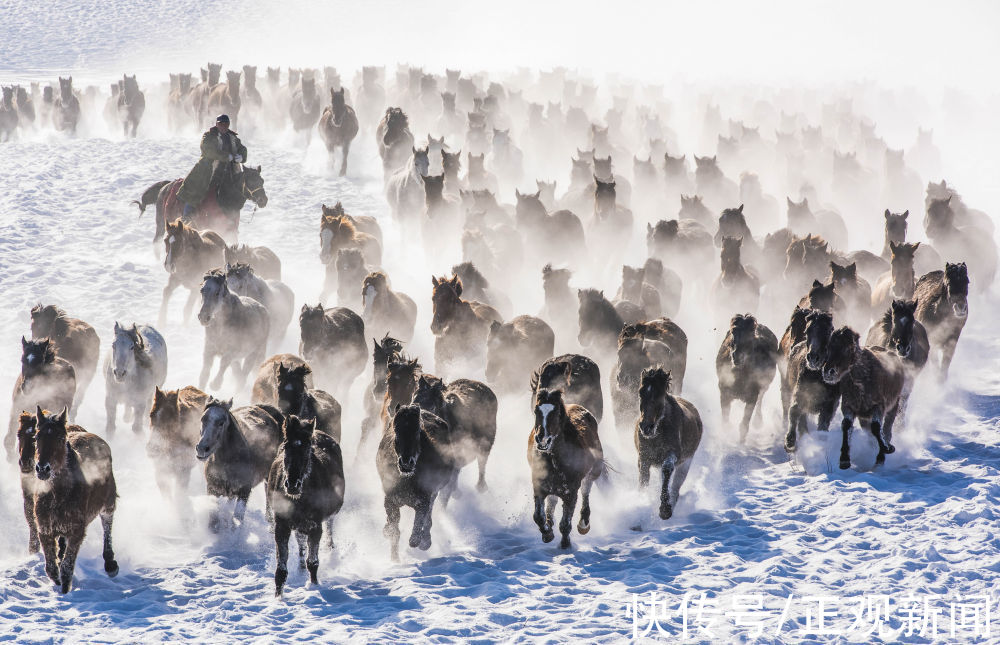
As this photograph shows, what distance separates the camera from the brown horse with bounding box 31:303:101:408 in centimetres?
1343

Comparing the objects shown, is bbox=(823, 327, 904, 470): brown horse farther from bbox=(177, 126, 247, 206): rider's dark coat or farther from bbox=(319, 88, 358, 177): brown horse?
bbox=(319, 88, 358, 177): brown horse

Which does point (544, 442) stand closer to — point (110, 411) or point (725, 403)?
point (725, 403)

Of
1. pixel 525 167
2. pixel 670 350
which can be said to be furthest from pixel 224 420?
pixel 525 167

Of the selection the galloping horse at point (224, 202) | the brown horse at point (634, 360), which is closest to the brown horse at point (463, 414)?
the brown horse at point (634, 360)

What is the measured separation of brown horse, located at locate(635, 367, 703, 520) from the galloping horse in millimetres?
12987

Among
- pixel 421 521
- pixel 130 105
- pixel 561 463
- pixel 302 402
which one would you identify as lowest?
pixel 421 521

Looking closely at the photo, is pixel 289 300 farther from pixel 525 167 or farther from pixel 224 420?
pixel 525 167

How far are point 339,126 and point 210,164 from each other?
961 cm

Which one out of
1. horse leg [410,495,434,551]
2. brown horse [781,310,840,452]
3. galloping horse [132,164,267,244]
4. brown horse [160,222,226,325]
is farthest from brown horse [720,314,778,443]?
galloping horse [132,164,267,244]

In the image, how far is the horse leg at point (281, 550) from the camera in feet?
29.9

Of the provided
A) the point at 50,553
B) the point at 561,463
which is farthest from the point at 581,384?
the point at 50,553

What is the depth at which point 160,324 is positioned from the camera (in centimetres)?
1783

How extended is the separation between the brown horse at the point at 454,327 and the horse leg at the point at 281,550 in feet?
17.2

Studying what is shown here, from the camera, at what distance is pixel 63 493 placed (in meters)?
8.93
